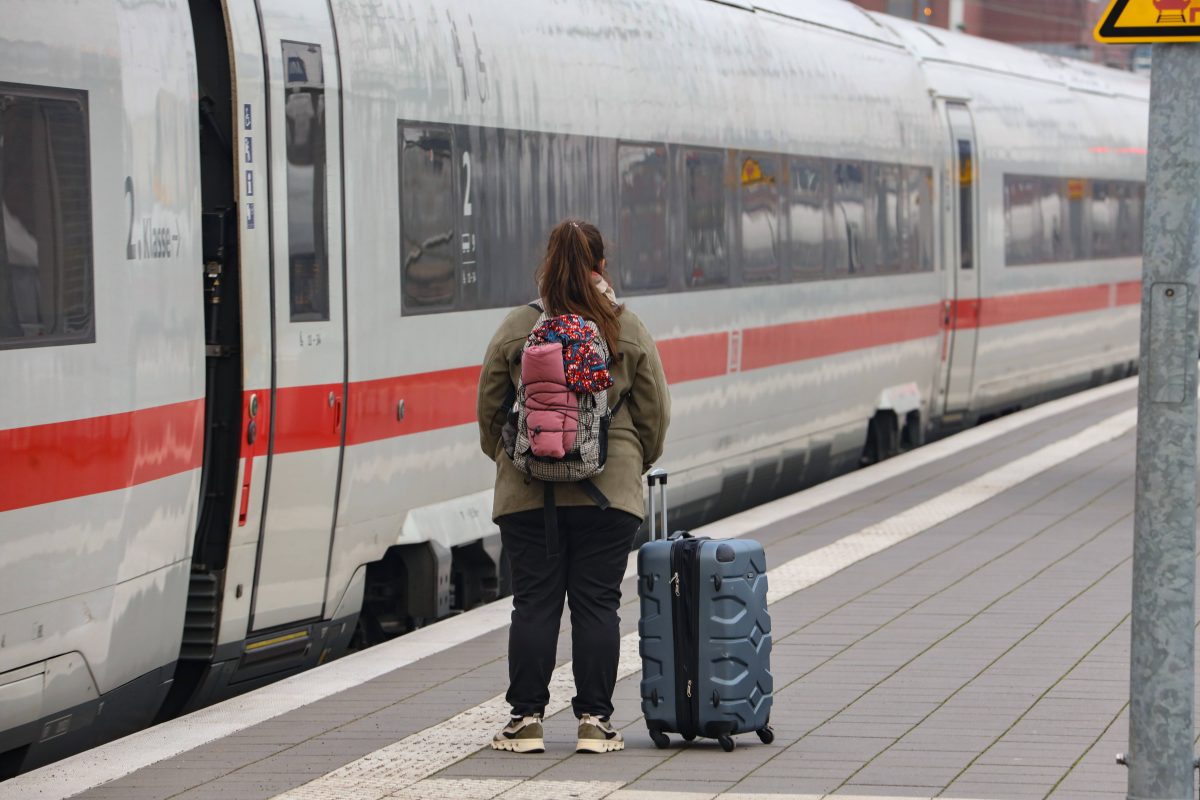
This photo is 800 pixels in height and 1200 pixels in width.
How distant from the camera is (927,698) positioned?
23.0 feet

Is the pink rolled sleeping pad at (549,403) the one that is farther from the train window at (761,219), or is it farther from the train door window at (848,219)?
the train door window at (848,219)

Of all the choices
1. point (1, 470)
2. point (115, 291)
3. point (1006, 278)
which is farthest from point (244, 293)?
point (1006, 278)

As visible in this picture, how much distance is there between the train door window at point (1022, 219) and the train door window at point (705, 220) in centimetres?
750

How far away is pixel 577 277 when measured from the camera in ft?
20.2

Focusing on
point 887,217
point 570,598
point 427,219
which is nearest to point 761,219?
point 887,217

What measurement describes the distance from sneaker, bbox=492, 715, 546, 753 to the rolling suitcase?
329 mm

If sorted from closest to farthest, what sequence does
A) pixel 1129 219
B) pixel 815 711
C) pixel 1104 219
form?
pixel 815 711 → pixel 1104 219 → pixel 1129 219

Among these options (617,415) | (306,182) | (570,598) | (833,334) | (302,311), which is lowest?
(570,598)

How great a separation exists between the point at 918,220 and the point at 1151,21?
40.7ft

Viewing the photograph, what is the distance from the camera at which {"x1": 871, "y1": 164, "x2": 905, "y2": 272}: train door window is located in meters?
16.1

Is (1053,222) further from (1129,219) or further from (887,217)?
(887,217)

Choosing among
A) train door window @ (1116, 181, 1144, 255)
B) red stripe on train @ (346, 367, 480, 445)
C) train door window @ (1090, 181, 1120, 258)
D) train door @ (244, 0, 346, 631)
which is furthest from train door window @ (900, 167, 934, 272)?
train door @ (244, 0, 346, 631)

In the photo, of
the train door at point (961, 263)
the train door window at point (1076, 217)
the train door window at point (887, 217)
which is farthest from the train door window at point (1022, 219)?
the train door window at point (887, 217)

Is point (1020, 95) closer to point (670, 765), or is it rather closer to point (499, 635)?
point (499, 635)
